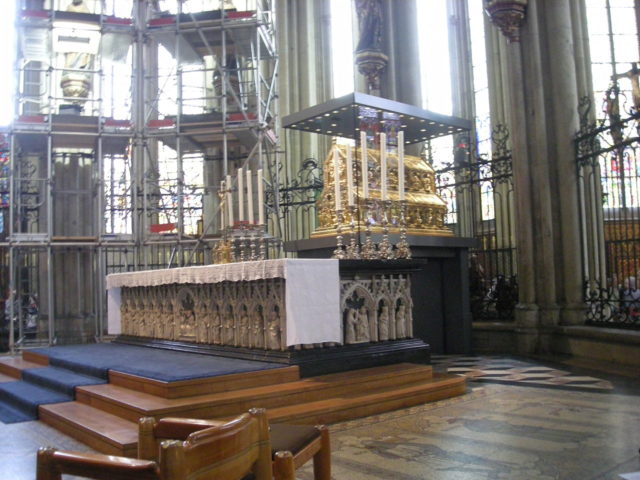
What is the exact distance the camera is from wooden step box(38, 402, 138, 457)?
4.04 metres

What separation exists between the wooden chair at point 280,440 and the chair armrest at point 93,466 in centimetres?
31

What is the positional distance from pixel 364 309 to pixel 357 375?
0.66 meters

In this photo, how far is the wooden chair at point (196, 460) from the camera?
5.84 feet

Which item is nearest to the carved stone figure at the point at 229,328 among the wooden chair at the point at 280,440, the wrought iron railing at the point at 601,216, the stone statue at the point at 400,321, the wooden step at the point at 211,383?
the wooden step at the point at 211,383

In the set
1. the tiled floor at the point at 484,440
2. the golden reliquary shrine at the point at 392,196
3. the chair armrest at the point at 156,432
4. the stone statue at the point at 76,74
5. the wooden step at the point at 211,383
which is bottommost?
the tiled floor at the point at 484,440

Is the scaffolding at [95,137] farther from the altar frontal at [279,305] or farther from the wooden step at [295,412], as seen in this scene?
the wooden step at [295,412]

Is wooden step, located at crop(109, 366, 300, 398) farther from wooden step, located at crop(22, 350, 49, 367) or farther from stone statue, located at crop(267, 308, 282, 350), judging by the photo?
wooden step, located at crop(22, 350, 49, 367)

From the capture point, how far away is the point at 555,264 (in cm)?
895

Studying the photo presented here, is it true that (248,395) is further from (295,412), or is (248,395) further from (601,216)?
(601,216)

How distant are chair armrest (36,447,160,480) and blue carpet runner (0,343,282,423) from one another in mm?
2731

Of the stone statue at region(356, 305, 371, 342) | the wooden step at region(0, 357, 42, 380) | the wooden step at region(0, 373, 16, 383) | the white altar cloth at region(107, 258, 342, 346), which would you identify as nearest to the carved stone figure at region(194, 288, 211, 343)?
the white altar cloth at region(107, 258, 342, 346)

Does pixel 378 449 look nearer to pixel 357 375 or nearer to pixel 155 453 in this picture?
pixel 357 375

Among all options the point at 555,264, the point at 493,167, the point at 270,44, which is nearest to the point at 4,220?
the point at 270,44

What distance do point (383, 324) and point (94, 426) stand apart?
2645 millimetres
